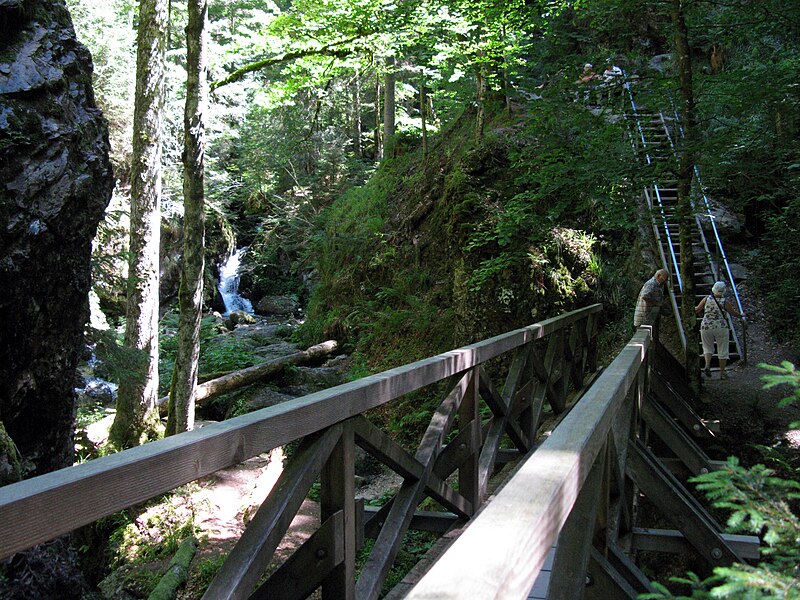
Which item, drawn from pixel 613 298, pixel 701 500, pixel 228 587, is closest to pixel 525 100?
pixel 613 298

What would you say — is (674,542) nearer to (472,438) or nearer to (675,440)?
(675,440)

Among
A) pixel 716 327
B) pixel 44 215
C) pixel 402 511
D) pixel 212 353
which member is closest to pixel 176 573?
pixel 44 215

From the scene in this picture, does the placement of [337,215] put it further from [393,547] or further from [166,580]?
[393,547]

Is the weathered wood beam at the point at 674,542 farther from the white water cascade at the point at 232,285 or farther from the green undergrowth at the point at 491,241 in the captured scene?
the white water cascade at the point at 232,285

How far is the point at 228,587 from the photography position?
1.89 m

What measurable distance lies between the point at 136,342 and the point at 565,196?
631 cm

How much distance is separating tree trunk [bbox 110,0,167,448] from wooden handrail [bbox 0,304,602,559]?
674 cm

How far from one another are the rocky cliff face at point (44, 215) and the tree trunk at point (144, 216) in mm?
2823

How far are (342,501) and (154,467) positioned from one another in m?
1.02

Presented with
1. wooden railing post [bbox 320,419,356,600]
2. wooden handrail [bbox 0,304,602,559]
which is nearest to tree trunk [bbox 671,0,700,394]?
wooden handrail [bbox 0,304,602,559]

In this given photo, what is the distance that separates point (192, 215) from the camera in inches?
314

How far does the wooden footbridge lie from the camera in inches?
49.6

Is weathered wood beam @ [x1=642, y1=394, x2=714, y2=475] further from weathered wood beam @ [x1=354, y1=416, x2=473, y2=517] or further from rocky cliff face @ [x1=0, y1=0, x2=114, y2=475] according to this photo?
rocky cliff face @ [x1=0, y1=0, x2=114, y2=475]

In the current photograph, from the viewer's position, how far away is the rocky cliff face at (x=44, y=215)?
14.9 ft
